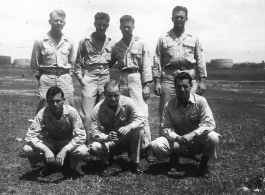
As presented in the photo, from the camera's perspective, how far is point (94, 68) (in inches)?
245

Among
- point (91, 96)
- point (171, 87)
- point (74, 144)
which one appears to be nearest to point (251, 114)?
point (171, 87)

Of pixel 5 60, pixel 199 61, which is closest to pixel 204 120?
pixel 199 61

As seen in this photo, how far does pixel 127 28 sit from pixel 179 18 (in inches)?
39.0

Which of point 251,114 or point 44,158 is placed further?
point 251,114

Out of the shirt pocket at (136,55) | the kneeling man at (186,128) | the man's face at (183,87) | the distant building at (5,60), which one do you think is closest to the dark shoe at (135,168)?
the kneeling man at (186,128)

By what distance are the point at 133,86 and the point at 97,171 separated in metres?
1.73

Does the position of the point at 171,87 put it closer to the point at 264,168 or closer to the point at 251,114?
the point at 264,168

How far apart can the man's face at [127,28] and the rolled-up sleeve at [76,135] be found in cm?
190

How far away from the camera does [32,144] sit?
4.88 m

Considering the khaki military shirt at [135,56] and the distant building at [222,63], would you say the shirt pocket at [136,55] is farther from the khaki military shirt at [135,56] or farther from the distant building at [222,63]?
the distant building at [222,63]

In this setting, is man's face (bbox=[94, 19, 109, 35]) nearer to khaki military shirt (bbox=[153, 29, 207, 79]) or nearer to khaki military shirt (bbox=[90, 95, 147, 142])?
khaki military shirt (bbox=[153, 29, 207, 79])

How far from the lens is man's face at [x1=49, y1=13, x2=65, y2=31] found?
5.96m

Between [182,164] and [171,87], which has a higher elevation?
[171,87]

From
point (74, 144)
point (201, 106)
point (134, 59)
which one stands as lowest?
point (74, 144)
